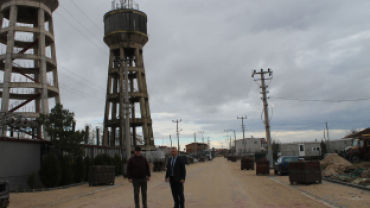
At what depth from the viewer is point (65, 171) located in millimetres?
19953

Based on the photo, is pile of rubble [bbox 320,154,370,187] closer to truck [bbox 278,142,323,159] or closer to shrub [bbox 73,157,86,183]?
shrub [bbox 73,157,86,183]

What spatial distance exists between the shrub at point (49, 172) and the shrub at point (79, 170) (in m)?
3.18

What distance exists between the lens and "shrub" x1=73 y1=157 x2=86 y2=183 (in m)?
22.0

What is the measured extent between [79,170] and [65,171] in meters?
2.31

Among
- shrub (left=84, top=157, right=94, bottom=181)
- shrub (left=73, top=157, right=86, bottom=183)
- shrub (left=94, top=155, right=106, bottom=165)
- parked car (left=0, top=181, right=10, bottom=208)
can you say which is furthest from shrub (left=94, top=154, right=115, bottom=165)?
parked car (left=0, top=181, right=10, bottom=208)

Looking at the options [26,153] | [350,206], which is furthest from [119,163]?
[350,206]

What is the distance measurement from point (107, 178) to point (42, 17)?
2403cm

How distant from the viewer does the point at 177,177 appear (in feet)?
28.3

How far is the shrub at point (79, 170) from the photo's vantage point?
22047mm

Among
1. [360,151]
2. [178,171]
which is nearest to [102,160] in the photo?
[178,171]

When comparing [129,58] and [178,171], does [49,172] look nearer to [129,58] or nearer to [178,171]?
[178,171]

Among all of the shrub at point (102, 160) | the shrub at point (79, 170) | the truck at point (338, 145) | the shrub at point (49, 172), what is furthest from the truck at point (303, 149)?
the shrub at point (49, 172)

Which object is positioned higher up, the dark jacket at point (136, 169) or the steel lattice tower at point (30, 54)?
the steel lattice tower at point (30, 54)

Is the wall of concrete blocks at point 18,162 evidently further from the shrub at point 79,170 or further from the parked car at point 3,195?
the parked car at point 3,195
